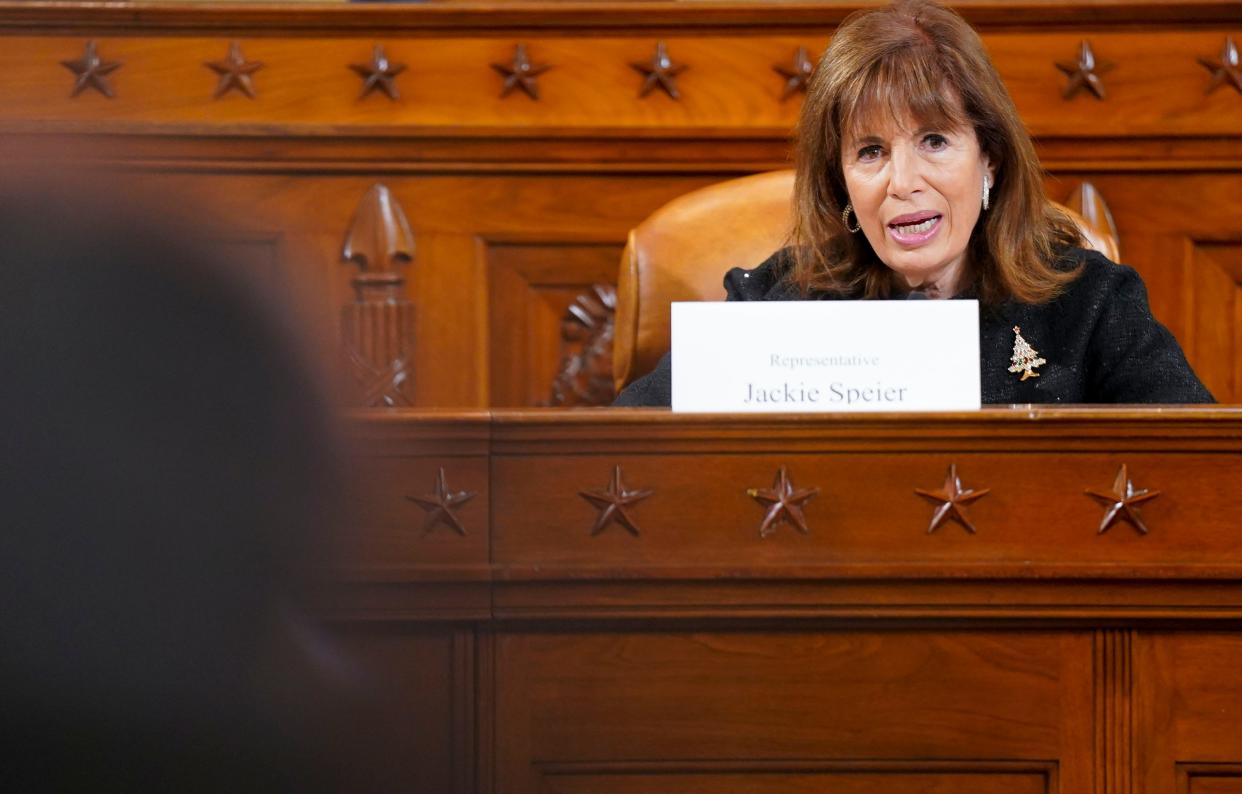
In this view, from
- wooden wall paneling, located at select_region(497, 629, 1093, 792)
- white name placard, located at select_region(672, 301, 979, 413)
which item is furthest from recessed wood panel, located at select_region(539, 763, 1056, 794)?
white name placard, located at select_region(672, 301, 979, 413)

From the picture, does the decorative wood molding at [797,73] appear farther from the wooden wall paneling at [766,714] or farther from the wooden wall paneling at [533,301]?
the wooden wall paneling at [766,714]

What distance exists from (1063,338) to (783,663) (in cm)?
93

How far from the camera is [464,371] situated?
236 centimetres

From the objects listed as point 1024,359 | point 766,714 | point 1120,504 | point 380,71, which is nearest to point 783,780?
point 766,714

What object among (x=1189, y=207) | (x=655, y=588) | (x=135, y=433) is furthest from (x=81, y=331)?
(x=1189, y=207)

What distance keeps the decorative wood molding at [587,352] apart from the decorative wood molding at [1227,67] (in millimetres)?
947

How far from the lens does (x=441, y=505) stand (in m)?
1.13

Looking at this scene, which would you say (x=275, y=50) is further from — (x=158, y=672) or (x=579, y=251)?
(x=158, y=672)

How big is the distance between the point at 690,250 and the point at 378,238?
19.9 inches

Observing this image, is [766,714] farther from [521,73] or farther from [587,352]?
[521,73]

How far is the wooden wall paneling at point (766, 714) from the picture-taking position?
1161 mm

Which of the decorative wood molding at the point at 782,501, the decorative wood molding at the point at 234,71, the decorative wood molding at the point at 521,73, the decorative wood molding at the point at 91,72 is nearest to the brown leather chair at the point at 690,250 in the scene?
the decorative wood molding at the point at 521,73

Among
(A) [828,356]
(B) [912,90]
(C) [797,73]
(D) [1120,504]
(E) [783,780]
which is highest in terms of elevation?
(C) [797,73]

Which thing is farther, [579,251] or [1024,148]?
[579,251]
